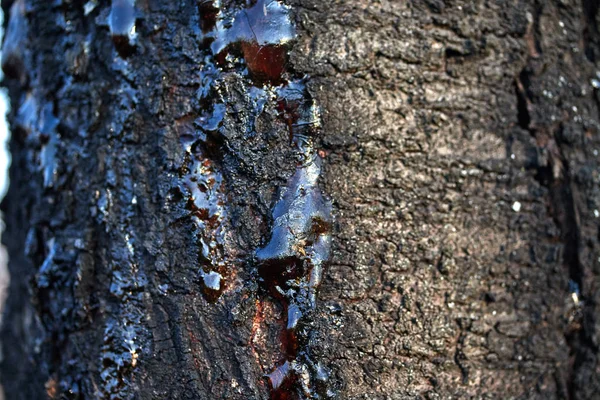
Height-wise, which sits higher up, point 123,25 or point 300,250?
point 123,25

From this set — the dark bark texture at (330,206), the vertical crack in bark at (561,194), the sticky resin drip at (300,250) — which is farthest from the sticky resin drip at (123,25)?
the vertical crack in bark at (561,194)

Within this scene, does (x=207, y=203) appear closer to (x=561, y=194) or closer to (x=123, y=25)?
(x=123, y=25)

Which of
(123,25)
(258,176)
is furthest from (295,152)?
(123,25)

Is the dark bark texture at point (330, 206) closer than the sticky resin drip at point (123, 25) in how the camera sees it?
Yes

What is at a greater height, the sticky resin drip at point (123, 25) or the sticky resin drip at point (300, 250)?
the sticky resin drip at point (123, 25)

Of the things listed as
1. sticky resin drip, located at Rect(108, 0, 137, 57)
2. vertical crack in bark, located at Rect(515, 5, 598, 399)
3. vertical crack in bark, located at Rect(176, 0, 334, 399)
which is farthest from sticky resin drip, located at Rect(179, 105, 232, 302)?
vertical crack in bark, located at Rect(515, 5, 598, 399)

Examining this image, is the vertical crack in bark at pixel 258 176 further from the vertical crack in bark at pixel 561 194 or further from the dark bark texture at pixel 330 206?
the vertical crack in bark at pixel 561 194

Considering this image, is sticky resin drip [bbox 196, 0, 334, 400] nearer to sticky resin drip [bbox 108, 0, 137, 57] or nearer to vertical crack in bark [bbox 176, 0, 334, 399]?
vertical crack in bark [bbox 176, 0, 334, 399]

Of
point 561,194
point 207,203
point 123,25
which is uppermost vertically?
point 123,25

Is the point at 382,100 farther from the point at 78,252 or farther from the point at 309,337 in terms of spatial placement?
the point at 78,252
